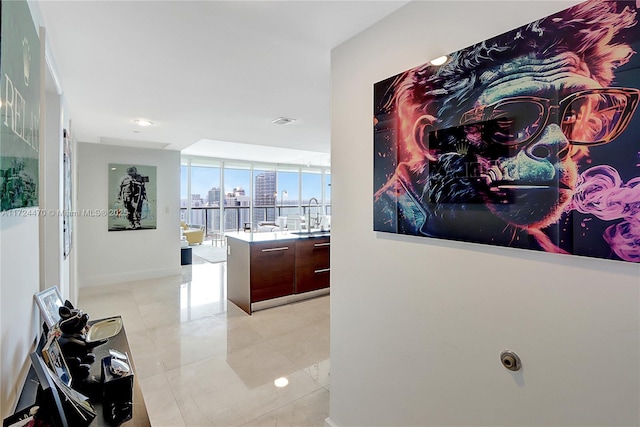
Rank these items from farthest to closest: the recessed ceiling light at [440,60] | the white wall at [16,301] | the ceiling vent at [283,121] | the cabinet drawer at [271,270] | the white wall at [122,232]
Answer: the white wall at [122,232], the cabinet drawer at [271,270], the ceiling vent at [283,121], the recessed ceiling light at [440,60], the white wall at [16,301]

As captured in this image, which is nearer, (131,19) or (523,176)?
(523,176)

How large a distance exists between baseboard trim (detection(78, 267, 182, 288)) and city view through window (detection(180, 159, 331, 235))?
3440mm

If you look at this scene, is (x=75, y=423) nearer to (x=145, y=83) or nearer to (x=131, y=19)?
(x=131, y=19)

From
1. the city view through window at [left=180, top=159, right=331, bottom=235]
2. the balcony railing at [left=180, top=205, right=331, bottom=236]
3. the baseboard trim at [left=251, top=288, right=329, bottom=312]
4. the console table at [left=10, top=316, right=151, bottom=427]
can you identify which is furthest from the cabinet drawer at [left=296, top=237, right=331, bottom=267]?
the balcony railing at [left=180, top=205, right=331, bottom=236]

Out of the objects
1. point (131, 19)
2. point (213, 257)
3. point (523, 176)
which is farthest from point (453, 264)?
point (213, 257)

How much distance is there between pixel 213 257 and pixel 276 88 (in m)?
5.59

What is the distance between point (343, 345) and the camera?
1836 mm

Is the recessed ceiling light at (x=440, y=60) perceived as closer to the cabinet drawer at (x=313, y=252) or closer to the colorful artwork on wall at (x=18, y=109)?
the colorful artwork on wall at (x=18, y=109)

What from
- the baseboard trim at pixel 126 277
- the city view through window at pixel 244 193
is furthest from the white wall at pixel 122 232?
the city view through window at pixel 244 193

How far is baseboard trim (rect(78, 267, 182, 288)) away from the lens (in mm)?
4891

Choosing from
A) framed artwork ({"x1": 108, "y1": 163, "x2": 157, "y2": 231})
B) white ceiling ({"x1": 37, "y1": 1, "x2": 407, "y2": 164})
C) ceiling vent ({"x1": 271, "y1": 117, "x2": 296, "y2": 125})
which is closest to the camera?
white ceiling ({"x1": 37, "y1": 1, "x2": 407, "y2": 164})

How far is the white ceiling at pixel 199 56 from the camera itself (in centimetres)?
149

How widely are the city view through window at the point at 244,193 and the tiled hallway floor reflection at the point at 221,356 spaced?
482 centimetres

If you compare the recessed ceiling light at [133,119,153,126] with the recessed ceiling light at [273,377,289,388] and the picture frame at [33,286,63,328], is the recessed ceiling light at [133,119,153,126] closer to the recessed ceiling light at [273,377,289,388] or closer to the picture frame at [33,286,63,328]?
the picture frame at [33,286,63,328]
